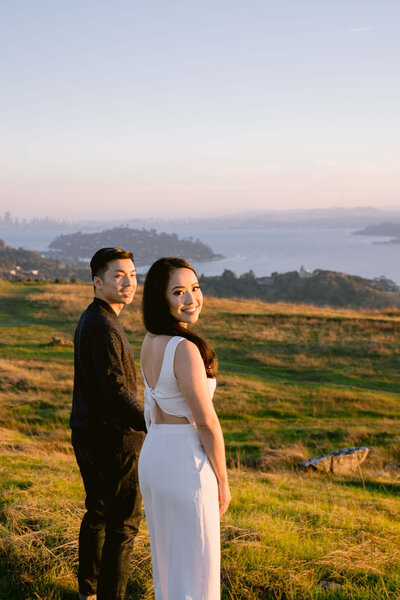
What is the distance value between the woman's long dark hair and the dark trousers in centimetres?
103

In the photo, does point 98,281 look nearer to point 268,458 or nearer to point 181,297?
point 181,297

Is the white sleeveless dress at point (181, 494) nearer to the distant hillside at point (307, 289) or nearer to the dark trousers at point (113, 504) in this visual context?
the dark trousers at point (113, 504)

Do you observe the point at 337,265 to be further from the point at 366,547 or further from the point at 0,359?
the point at 366,547

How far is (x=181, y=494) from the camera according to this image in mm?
2689

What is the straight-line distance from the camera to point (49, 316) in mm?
30172

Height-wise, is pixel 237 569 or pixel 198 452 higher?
pixel 198 452

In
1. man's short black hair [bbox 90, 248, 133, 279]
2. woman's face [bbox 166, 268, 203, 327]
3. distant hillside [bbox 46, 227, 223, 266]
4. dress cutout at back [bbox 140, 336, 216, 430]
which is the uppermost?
distant hillside [bbox 46, 227, 223, 266]

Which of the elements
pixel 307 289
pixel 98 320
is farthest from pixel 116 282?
pixel 307 289

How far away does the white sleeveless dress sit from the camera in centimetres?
269

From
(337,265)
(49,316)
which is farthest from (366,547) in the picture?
(337,265)

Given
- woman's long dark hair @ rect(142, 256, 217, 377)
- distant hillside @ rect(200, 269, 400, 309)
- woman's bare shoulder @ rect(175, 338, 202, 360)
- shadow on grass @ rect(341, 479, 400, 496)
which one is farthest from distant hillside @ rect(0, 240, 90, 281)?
woman's bare shoulder @ rect(175, 338, 202, 360)

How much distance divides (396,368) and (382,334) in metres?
4.98

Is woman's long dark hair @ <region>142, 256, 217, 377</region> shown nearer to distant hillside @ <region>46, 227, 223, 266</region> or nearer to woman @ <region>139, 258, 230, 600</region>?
woman @ <region>139, 258, 230, 600</region>

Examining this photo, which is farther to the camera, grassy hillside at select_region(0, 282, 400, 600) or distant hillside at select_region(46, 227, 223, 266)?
distant hillside at select_region(46, 227, 223, 266)
